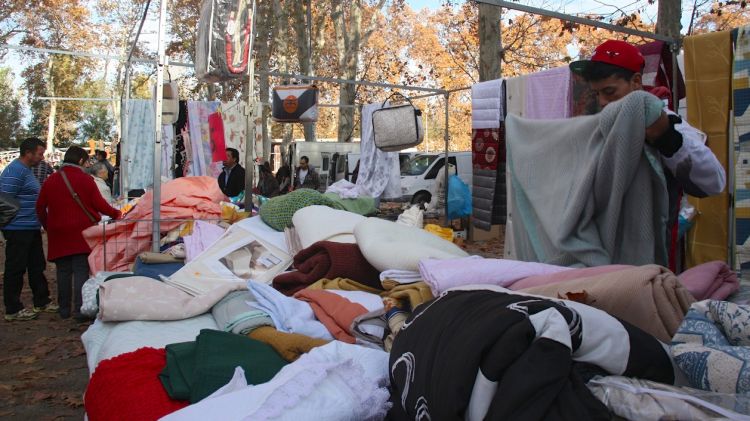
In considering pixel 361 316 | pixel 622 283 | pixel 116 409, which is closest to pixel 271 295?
pixel 361 316

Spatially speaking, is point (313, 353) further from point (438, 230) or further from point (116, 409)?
point (438, 230)

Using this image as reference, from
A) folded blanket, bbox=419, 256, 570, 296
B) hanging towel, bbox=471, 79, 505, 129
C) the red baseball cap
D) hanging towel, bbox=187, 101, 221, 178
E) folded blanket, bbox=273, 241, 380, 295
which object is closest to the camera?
folded blanket, bbox=419, 256, 570, 296

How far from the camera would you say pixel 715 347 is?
1.30m

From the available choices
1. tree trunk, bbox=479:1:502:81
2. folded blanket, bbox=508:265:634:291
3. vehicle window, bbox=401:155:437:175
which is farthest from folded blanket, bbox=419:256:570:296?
vehicle window, bbox=401:155:437:175

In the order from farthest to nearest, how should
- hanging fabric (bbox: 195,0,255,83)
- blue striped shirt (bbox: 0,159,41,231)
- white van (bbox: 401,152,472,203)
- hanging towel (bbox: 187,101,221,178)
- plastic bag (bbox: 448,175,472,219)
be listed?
white van (bbox: 401,152,472,203) < plastic bag (bbox: 448,175,472,219) < hanging towel (bbox: 187,101,221,178) < blue striped shirt (bbox: 0,159,41,231) < hanging fabric (bbox: 195,0,255,83)

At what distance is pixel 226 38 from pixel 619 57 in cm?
440

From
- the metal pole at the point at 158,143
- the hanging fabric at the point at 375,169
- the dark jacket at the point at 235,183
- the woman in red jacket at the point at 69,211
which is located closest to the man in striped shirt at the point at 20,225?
the woman in red jacket at the point at 69,211

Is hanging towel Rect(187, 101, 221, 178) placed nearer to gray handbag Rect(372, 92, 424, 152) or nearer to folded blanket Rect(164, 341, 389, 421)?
gray handbag Rect(372, 92, 424, 152)

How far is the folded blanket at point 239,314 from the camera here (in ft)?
7.86

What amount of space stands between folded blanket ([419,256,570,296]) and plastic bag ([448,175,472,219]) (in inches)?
407

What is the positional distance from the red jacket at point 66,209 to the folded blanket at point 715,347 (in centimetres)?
601

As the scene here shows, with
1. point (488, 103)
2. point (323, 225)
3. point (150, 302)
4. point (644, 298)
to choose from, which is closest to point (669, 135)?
point (644, 298)

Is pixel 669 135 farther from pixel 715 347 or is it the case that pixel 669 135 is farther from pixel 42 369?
pixel 42 369

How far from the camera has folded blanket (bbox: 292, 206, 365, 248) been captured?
3.33 metres
